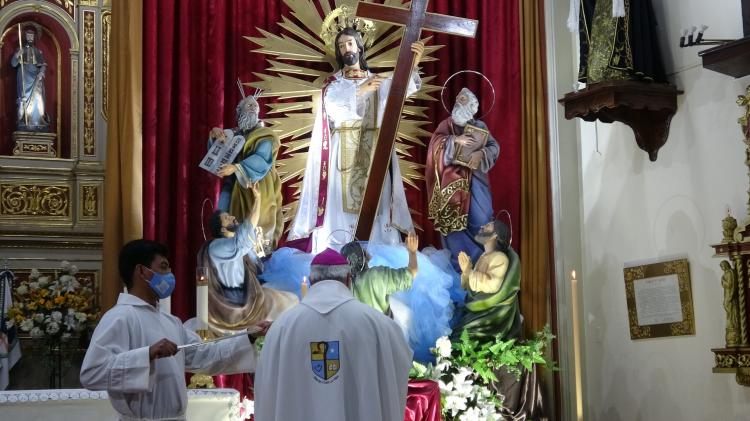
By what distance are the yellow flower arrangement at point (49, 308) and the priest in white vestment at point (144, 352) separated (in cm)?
304

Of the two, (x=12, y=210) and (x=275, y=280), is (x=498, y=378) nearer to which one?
(x=275, y=280)

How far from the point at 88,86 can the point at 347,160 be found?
7.19 feet

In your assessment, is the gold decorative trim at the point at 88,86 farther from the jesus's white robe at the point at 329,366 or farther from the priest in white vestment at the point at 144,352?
the jesus's white robe at the point at 329,366

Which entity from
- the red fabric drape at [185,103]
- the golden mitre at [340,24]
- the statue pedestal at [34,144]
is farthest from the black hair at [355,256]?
the statue pedestal at [34,144]

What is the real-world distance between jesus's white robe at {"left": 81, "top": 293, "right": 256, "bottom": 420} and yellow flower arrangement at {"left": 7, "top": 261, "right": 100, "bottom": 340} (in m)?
2.99

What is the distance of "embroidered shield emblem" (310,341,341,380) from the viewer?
4.91 metres

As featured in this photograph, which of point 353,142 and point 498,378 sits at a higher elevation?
point 353,142

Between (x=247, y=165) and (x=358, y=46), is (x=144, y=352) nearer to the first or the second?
(x=247, y=165)

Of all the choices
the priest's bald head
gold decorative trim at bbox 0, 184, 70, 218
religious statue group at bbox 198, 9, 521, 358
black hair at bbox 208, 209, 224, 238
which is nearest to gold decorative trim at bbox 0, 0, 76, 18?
gold decorative trim at bbox 0, 184, 70, 218

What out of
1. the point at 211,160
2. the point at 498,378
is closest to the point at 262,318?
the point at 211,160

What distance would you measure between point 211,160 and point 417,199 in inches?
82.5

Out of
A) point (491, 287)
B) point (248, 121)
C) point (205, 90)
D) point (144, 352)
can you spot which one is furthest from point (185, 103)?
point (144, 352)

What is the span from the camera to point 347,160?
29.9ft

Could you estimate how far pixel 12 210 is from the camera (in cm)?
897
